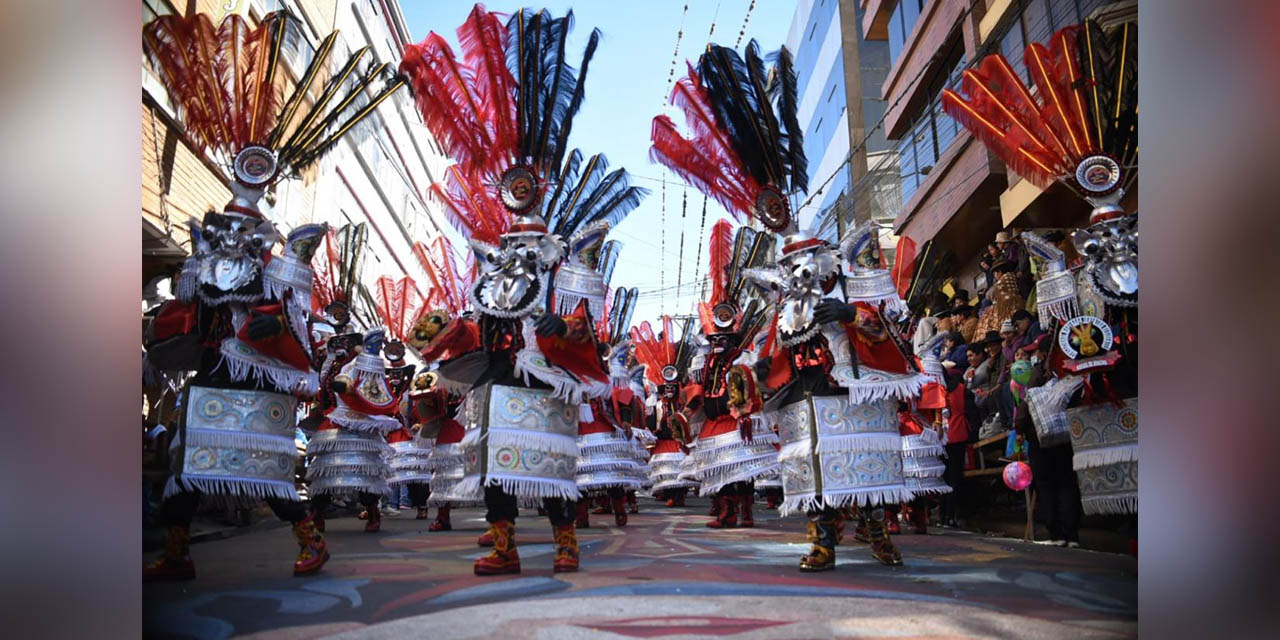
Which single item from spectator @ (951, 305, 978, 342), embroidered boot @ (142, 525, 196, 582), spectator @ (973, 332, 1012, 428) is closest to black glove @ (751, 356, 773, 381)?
spectator @ (973, 332, 1012, 428)

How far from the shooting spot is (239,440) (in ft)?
12.4

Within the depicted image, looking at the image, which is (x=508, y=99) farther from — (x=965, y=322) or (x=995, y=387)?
(x=965, y=322)

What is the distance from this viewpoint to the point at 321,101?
4.20 m

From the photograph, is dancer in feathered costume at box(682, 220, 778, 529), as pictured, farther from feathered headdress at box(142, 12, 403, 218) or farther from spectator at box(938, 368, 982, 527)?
feathered headdress at box(142, 12, 403, 218)

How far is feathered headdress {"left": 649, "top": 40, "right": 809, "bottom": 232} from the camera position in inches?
185

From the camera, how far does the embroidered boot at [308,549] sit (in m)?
3.81

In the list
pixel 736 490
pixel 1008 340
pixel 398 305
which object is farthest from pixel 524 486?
pixel 398 305

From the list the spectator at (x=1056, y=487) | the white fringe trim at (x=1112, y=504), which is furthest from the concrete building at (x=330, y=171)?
the spectator at (x=1056, y=487)

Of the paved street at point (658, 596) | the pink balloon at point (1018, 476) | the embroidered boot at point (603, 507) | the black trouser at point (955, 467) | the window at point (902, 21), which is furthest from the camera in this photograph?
the window at point (902, 21)

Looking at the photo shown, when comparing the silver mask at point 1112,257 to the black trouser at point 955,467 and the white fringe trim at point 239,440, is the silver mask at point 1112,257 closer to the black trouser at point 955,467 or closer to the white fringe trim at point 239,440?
the black trouser at point 955,467

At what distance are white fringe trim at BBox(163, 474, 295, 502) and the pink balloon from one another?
4342 mm

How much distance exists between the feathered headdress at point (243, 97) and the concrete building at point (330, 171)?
0.11m

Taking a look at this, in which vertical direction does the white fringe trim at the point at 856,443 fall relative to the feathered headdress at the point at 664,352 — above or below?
below
